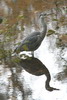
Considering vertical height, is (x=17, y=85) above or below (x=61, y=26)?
below

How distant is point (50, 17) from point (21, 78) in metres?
6.02

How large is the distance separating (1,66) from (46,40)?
2.31 meters

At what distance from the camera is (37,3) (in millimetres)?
19484

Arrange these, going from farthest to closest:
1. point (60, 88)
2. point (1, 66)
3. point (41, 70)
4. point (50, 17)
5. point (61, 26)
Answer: point (50, 17), point (61, 26), point (1, 66), point (41, 70), point (60, 88)

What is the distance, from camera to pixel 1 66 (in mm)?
11820

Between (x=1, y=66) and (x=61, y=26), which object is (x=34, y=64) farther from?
(x=61, y=26)

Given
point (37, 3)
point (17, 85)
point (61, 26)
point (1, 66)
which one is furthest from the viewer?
point (37, 3)

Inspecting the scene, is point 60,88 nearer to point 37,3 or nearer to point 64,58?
point 64,58

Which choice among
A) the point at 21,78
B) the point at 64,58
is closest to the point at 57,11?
the point at 64,58

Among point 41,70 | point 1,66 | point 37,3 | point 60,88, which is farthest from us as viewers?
point 37,3

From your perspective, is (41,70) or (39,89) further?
(41,70)

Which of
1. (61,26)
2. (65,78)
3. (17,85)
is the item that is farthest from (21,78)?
(61,26)

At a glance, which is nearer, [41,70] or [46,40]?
[41,70]

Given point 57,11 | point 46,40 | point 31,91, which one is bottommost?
point 31,91
